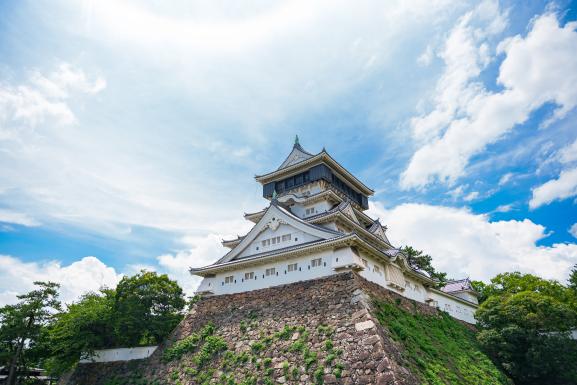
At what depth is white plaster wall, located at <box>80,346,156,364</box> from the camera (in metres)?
22.5

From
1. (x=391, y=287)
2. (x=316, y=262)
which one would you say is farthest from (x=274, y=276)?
(x=391, y=287)

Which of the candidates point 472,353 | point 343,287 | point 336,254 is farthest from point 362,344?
point 472,353

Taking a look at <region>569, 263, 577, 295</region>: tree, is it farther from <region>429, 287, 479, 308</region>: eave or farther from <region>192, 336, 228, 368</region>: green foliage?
<region>192, 336, 228, 368</region>: green foliage

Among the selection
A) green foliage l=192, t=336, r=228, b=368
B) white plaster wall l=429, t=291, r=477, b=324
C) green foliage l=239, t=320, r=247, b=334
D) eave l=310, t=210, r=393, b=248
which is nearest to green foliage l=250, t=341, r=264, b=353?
green foliage l=239, t=320, r=247, b=334

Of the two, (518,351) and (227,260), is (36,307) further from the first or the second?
(518,351)

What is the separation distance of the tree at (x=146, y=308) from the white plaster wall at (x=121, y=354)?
2.20 feet

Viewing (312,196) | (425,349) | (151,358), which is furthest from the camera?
(312,196)

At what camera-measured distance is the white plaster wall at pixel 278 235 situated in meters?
22.6

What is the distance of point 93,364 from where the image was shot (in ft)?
77.0

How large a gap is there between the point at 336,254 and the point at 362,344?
5784 mm

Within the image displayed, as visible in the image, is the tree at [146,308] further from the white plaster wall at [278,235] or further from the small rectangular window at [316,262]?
the small rectangular window at [316,262]

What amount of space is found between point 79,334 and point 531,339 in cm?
2837

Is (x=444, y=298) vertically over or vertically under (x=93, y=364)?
over

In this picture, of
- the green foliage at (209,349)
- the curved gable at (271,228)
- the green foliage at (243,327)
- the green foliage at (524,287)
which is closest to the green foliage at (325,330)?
the green foliage at (243,327)
